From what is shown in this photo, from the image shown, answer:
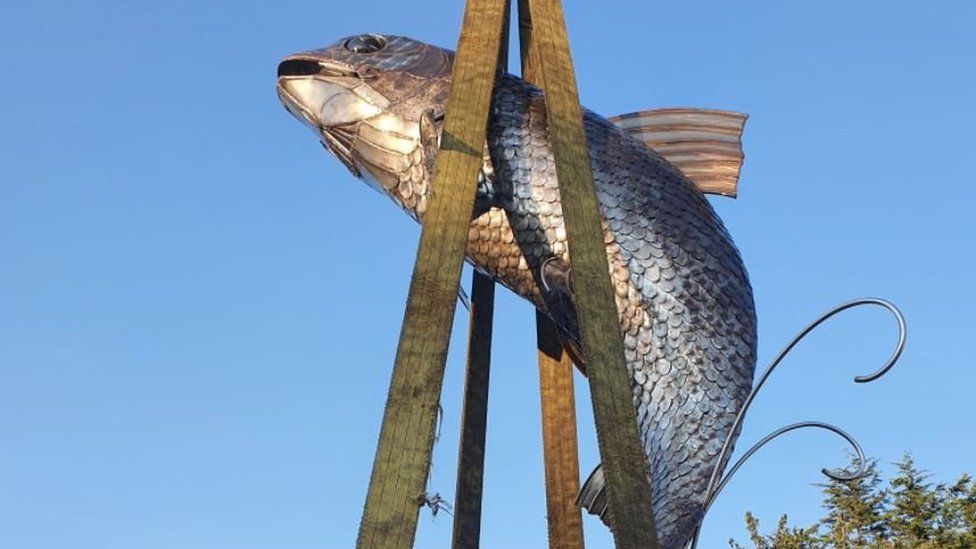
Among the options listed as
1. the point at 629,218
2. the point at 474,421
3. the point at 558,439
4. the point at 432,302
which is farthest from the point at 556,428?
the point at 432,302

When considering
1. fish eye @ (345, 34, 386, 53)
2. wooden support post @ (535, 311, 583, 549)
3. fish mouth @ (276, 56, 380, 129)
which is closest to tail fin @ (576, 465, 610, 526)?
wooden support post @ (535, 311, 583, 549)

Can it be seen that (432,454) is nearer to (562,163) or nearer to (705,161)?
(562,163)

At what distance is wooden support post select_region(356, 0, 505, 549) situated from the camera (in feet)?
14.4

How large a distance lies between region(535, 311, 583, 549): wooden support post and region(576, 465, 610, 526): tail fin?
622 millimetres

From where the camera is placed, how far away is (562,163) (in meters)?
5.38

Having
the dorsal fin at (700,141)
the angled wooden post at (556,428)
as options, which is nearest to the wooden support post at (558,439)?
the angled wooden post at (556,428)

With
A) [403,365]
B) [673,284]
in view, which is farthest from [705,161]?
[403,365]

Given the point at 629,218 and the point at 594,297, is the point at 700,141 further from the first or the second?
the point at 594,297

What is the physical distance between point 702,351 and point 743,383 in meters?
0.25

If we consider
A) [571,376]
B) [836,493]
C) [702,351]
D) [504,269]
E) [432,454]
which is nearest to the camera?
[432,454]

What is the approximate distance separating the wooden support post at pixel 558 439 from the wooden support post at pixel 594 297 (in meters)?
1.52

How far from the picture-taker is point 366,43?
23.8ft

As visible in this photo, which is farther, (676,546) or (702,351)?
(702,351)

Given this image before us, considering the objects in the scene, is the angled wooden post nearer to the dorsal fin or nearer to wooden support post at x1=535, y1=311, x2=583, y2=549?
wooden support post at x1=535, y1=311, x2=583, y2=549
